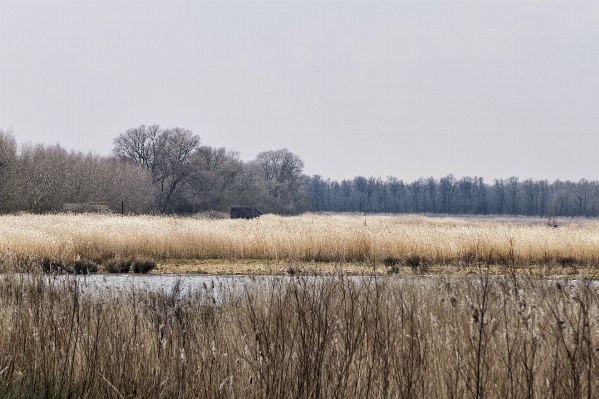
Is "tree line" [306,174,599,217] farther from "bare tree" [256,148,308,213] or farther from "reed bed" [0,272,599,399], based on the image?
"reed bed" [0,272,599,399]

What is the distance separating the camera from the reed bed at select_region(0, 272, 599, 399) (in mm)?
3643

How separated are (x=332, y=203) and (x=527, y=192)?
36.0 metres

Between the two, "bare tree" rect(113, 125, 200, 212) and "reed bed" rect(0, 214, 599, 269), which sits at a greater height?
"bare tree" rect(113, 125, 200, 212)

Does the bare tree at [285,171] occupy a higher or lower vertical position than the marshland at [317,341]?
higher

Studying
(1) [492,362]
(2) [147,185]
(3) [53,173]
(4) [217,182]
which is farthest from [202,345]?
(4) [217,182]

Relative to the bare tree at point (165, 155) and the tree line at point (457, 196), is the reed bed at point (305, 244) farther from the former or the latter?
the tree line at point (457, 196)

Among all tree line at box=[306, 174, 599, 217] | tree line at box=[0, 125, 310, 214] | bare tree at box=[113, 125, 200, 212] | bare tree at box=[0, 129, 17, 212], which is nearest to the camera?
bare tree at box=[0, 129, 17, 212]

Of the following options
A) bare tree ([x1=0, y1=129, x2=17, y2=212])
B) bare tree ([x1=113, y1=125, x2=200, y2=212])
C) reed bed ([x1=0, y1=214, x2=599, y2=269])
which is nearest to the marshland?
reed bed ([x1=0, y1=214, x2=599, y2=269])

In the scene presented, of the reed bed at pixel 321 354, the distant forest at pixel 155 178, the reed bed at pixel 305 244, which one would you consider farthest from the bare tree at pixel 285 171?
the reed bed at pixel 321 354

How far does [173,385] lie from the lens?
4.15m

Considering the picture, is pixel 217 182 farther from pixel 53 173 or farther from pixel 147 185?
pixel 53 173

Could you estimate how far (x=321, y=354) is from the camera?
3865mm

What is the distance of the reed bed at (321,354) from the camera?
12.0ft

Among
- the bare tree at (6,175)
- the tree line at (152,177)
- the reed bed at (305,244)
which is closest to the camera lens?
the reed bed at (305,244)
